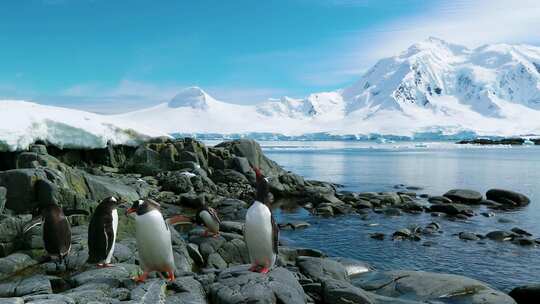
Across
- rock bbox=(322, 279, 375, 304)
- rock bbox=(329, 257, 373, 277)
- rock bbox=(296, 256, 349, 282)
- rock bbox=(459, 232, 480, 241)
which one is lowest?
rock bbox=(459, 232, 480, 241)

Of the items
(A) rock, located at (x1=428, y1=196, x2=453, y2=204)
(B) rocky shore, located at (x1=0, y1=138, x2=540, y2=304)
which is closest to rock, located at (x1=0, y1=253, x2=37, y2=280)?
(B) rocky shore, located at (x1=0, y1=138, x2=540, y2=304)

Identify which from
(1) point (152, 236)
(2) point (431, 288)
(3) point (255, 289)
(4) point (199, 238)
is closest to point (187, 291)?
(3) point (255, 289)

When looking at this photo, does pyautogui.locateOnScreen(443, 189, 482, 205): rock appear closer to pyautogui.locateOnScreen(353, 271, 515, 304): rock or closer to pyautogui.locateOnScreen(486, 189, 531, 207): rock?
pyautogui.locateOnScreen(486, 189, 531, 207): rock

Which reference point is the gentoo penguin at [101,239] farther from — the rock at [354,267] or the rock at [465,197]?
the rock at [465,197]

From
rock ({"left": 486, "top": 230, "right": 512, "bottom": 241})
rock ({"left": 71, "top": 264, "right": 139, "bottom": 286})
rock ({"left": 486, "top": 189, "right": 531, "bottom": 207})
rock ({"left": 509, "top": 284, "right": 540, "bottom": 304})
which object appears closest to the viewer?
rock ({"left": 71, "top": 264, "right": 139, "bottom": 286})

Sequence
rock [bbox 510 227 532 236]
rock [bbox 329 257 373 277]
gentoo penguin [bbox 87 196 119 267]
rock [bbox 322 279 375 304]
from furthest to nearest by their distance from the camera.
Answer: rock [bbox 510 227 532 236], rock [bbox 329 257 373 277], gentoo penguin [bbox 87 196 119 267], rock [bbox 322 279 375 304]

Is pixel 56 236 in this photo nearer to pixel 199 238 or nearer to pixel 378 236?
pixel 199 238

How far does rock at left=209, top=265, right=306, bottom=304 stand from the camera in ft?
19.3

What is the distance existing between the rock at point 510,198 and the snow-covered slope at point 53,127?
18.1m

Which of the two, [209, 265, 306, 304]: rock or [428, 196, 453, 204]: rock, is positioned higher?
[209, 265, 306, 304]: rock

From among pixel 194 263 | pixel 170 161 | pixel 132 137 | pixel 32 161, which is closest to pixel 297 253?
pixel 194 263

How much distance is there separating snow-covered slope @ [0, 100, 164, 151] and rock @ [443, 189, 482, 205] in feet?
53.4

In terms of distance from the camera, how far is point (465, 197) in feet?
70.6

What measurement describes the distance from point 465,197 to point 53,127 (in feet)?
59.2
